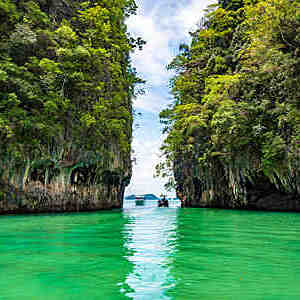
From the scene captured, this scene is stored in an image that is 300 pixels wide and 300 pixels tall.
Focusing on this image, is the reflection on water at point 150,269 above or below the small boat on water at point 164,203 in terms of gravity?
below

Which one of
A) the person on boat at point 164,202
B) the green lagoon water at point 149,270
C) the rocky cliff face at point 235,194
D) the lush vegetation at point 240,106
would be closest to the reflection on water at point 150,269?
the green lagoon water at point 149,270

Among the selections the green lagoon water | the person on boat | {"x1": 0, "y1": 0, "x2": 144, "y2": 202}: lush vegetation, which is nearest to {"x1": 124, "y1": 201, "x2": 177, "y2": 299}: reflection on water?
the green lagoon water

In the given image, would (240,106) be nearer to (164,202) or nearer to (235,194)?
(235,194)

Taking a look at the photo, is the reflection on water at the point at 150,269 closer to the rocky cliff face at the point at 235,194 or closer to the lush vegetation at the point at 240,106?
the lush vegetation at the point at 240,106

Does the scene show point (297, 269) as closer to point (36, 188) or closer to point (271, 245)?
point (271, 245)

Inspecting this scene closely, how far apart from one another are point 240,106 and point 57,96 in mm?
10140

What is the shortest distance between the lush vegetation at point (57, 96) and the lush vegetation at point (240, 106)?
5.87 m

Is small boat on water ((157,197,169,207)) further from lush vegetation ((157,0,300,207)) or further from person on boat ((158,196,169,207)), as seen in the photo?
lush vegetation ((157,0,300,207))

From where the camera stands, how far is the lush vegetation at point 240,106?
15484 mm

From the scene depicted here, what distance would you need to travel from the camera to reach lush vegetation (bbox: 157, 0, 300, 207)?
1548cm

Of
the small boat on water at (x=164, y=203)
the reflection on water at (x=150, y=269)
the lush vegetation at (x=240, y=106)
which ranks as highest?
the lush vegetation at (x=240, y=106)

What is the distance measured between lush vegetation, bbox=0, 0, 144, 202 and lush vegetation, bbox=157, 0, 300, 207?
5.87 meters

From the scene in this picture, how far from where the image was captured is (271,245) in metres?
6.06

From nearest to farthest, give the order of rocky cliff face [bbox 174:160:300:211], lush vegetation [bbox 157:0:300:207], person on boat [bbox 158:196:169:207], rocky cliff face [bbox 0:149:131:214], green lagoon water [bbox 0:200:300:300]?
green lagoon water [bbox 0:200:300:300]
lush vegetation [bbox 157:0:300:207]
rocky cliff face [bbox 0:149:131:214]
rocky cliff face [bbox 174:160:300:211]
person on boat [bbox 158:196:169:207]
